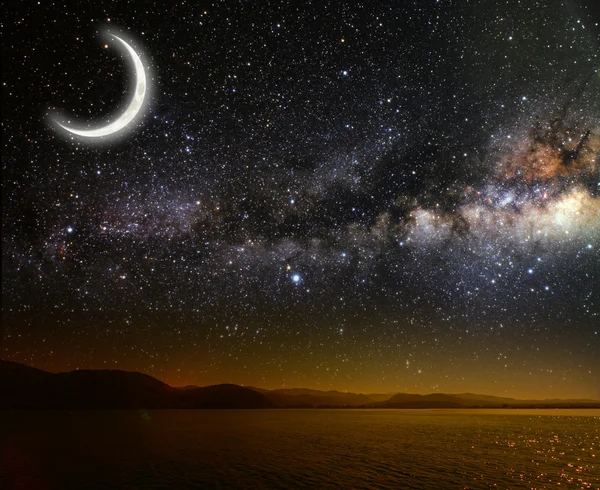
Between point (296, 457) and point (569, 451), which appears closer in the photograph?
point (296, 457)

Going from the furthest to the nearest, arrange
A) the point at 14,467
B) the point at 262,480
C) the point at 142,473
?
the point at 14,467
the point at 142,473
the point at 262,480

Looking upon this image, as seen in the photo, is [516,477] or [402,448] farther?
[402,448]

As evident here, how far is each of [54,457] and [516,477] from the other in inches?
1363

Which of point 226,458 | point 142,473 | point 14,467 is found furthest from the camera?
point 226,458

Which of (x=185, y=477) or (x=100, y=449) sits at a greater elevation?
(x=185, y=477)

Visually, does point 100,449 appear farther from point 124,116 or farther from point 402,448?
point 124,116

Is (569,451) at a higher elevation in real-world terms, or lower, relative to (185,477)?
lower

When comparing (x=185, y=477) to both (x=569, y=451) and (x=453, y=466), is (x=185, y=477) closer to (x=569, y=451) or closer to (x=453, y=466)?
(x=453, y=466)

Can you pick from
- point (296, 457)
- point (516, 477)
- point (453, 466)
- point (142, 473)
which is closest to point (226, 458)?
point (296, 457)

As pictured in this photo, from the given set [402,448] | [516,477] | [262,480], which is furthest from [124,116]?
[402,448]

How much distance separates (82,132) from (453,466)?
34.9 metres

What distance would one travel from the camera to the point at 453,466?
25.1 metres

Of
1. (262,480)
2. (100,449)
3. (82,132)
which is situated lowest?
(100,449)

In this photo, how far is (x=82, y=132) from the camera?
2544cm
